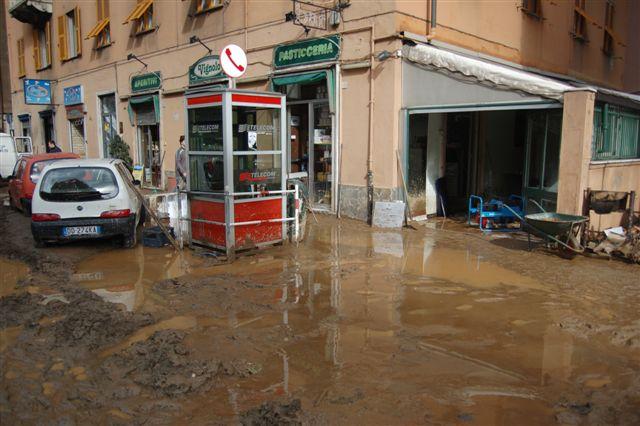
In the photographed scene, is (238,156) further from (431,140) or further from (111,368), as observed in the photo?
(431,140)

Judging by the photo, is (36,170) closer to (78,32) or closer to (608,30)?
(78,32)

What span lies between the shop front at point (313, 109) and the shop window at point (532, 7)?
5932 mm

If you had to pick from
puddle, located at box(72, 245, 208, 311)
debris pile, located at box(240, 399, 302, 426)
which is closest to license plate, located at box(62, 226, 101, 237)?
puddle, located at box(72, 245, 208, 311)

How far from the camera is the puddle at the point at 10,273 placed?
667cm

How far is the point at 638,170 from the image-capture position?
1077 cm

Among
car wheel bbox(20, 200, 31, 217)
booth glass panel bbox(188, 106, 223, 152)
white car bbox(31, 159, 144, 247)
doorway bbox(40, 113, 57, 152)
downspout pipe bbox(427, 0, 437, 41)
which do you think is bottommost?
car wheel bbox(20, 200, 31, 217)

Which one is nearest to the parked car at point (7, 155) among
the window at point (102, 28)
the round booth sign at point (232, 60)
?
the window at point (102, 28)

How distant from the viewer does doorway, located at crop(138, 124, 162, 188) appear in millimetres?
17641

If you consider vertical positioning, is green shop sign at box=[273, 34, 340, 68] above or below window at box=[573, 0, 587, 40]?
below

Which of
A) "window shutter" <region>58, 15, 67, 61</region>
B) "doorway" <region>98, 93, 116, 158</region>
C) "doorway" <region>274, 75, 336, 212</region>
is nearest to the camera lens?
"doorway" <region>274, 75, 336, 212</region>

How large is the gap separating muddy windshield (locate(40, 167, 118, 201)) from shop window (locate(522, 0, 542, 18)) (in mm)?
10976

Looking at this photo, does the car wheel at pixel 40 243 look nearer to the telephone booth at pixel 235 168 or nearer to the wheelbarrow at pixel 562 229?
the telephone booth at pixel 235 168

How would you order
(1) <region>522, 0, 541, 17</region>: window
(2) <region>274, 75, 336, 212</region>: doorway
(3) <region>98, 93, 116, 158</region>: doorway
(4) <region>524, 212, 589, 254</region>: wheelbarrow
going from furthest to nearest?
1. (3) <region>98, 93, 116, 158</region>: doorway
2. (1) <region>522, 0, 541, 17</region>: window
3. (2) <region>274, 75, 336, 212</region>: doorway
4. (4) <region>524, 212, 589, 254</region>: wheelbarrow

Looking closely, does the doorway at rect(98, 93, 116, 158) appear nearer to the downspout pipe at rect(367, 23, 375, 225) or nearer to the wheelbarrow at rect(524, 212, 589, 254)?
the downspout pipe at rect(367, 23, 375, 225)
